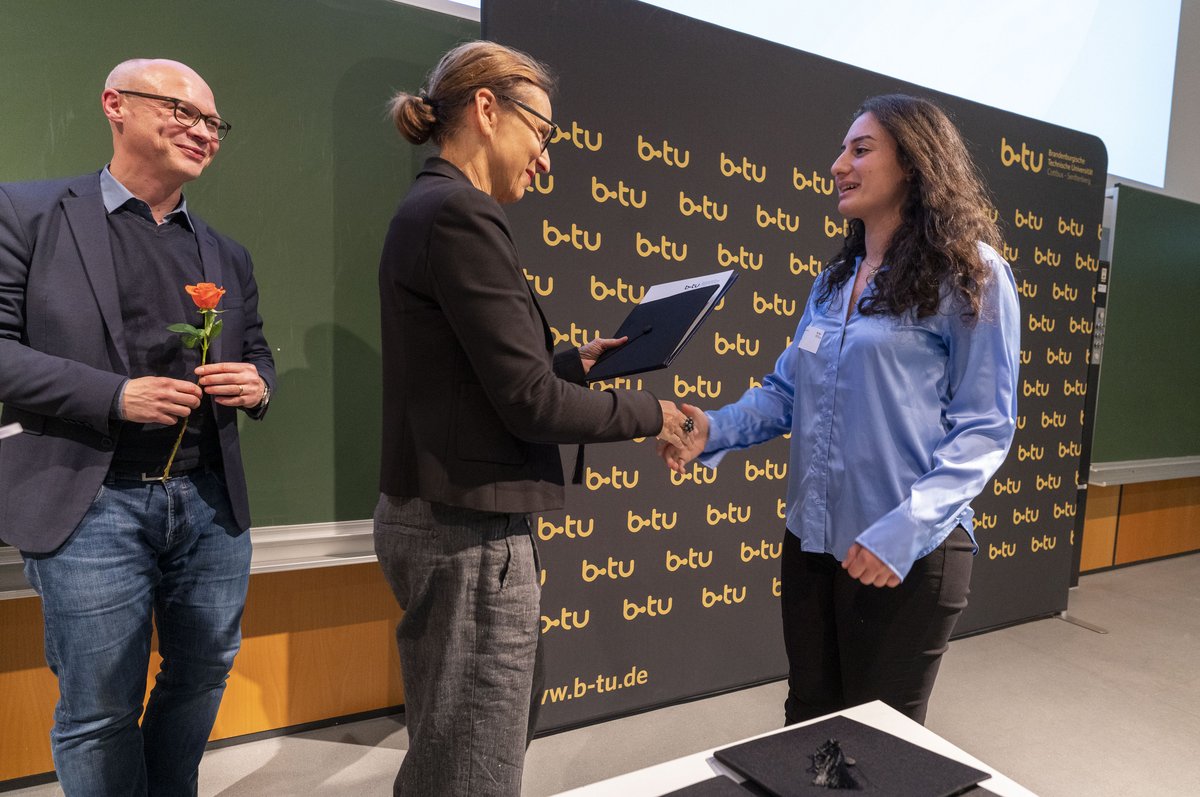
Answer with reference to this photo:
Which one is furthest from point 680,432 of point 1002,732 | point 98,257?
point 1002,732

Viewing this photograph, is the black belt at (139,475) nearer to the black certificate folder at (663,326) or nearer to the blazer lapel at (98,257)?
the blazer lapel at (98,257)

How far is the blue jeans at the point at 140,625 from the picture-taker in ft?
4.65

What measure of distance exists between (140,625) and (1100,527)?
188 inches

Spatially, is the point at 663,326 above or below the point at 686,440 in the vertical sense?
above

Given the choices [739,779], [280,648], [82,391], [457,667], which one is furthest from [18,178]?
[739,779]

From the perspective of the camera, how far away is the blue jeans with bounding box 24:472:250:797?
4.65 feet

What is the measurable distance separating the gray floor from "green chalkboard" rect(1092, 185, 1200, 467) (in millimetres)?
1177

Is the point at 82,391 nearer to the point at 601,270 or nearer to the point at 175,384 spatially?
the point at 175,384

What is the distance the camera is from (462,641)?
118cm

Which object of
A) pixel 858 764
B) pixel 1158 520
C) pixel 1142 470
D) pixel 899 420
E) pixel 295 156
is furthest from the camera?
pixel 1158 520

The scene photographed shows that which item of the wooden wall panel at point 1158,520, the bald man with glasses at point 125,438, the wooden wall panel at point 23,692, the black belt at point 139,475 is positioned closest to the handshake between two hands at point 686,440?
the bald man with glasses at point 125,438

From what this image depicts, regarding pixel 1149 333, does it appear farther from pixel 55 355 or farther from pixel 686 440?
pixel 55 355

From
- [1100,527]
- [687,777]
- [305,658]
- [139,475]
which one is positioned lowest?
[305,658]

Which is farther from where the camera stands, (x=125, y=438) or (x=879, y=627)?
(x=125, y=438)
